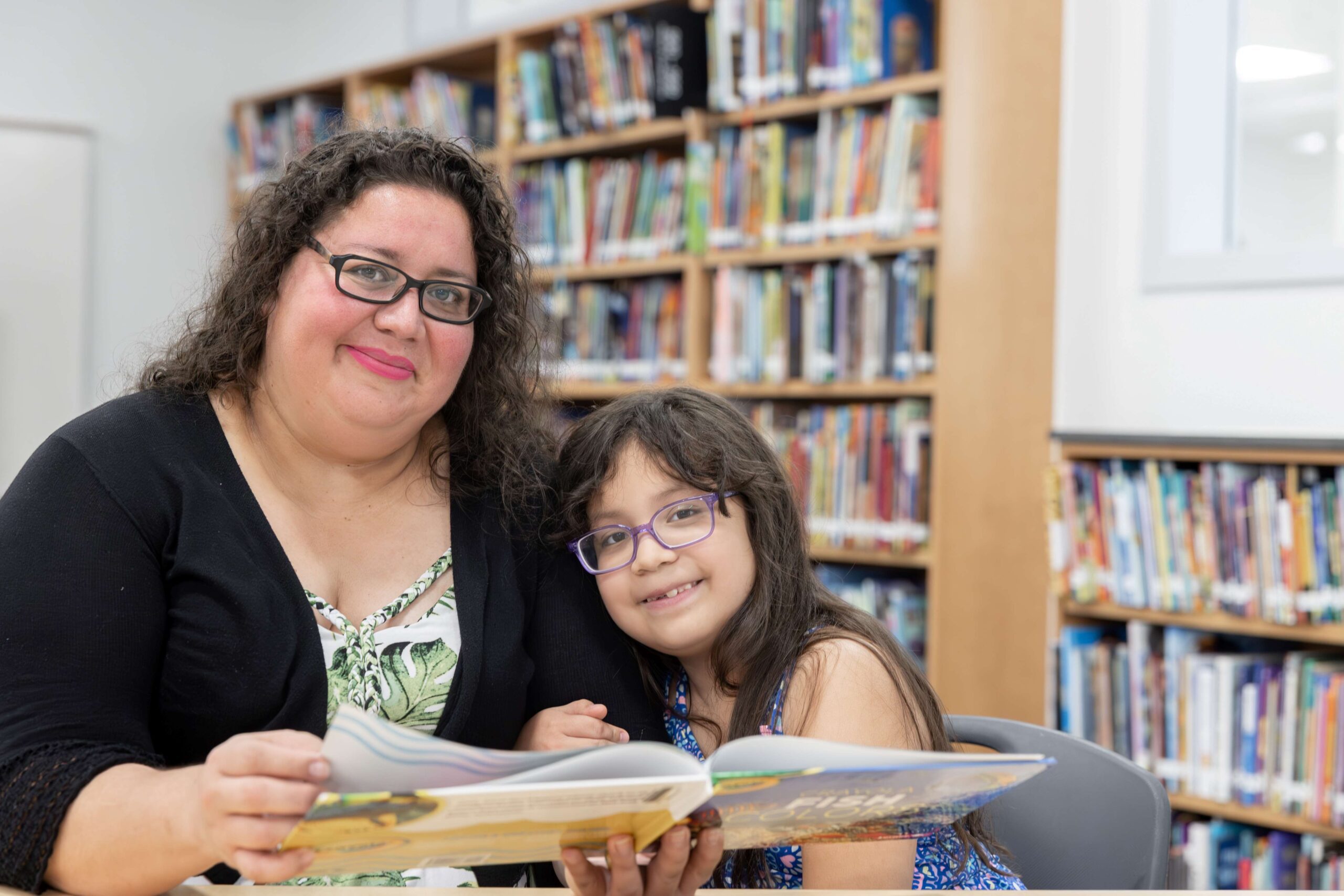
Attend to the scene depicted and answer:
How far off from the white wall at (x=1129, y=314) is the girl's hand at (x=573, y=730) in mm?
1637

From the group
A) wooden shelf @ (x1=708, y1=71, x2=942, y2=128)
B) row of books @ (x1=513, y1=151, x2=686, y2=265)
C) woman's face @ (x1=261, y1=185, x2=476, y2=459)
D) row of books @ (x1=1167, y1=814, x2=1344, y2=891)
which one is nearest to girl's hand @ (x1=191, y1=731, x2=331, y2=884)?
woman's face @ (x1=261, y1=185, x2=476, y2=459)

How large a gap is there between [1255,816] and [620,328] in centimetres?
224

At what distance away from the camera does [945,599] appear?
9.83 ft

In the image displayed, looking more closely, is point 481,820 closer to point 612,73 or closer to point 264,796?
point 264,796

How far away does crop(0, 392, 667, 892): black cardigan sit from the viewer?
1065 millimetres

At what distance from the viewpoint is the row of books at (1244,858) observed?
241cm

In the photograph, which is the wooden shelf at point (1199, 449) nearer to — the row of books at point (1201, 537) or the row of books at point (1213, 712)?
the row of books at point (1201, 537)

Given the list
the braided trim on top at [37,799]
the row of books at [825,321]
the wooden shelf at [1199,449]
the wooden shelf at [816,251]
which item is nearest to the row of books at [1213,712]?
the wooden shelf at [1199,449]

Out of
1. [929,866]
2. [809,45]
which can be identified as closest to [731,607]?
[929,866]

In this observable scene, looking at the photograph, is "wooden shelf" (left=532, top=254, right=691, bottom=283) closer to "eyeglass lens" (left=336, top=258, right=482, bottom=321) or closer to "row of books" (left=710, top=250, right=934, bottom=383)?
"row of books" (left=710, top=250, right=934, bottom=383)

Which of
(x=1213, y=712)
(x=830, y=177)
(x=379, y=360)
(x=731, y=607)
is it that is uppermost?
(x=830, y=177)

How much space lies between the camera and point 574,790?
0.77 metres

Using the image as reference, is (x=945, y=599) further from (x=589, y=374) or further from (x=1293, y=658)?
(x=589, y=374)

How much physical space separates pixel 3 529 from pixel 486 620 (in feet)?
1.62
